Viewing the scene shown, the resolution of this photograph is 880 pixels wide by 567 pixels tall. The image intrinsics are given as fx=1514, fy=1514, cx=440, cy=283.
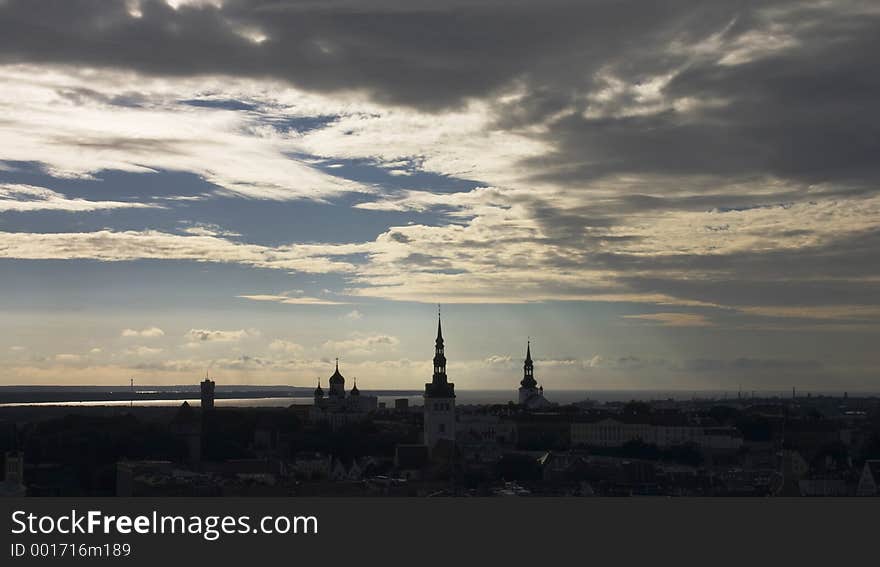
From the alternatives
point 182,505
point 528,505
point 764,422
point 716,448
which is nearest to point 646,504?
point 528,505

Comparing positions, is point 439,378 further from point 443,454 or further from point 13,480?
point 13,480

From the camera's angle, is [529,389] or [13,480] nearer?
[13,480]

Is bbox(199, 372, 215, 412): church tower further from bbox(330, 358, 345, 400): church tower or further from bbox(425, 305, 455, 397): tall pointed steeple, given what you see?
bbox(425, 305, 455, 397): tall pointed steeple

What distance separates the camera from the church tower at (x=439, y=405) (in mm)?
112688

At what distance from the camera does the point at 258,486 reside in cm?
7450

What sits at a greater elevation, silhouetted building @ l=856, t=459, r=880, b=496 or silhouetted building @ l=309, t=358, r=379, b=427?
silhouetted building @ l=309, t=358, r=379, b=427

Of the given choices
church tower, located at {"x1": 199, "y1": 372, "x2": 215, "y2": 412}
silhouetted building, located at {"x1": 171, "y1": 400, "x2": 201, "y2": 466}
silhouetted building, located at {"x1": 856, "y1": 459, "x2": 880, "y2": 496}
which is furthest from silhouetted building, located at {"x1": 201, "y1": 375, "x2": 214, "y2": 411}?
silhouetted building, located at {"x1": 856, "y1": 459, "x2": 880, "y2": 496}

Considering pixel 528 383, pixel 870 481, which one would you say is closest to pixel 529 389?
pixel 528 383

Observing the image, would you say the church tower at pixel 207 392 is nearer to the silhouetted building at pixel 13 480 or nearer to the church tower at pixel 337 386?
the church tower at pixel 337 386

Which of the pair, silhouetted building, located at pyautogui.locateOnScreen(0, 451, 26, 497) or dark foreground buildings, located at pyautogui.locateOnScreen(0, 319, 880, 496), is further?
dark foreground buildings, located at pyautogui.locateOnScreen(0, 319, 880, 496)

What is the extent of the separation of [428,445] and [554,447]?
25.6 meters

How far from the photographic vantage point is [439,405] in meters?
115

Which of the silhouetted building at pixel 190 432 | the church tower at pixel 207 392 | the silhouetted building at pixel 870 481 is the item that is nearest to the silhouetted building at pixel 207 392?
the church tower at pixel 207 392

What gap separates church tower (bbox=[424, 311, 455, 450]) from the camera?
370ft
